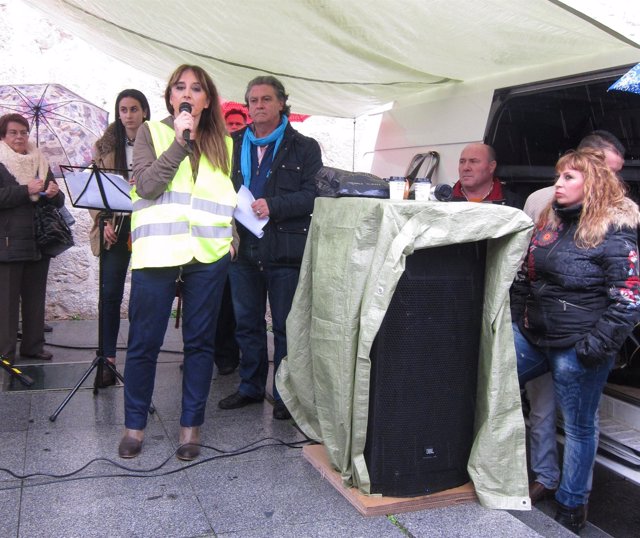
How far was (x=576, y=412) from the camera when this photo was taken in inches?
130

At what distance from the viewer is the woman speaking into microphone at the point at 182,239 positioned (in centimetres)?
324

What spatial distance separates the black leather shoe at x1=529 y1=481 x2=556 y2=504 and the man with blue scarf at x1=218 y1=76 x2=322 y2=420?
141 cm

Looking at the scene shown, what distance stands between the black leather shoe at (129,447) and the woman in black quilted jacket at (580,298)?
195 cm

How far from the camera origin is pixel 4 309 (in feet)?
16.7

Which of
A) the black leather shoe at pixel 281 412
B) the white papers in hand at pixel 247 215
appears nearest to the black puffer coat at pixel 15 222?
the white papers in hand at pixel 247 215

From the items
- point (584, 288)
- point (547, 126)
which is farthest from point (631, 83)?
point (547, 126)

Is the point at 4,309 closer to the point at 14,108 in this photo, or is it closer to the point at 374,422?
the point at 14,108

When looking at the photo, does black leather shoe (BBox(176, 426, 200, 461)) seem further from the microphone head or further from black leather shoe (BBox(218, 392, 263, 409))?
the microphone head

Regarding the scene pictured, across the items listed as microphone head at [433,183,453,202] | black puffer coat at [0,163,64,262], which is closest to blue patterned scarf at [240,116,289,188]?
microphone head at [433,183,453,202]

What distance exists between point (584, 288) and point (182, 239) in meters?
1.89

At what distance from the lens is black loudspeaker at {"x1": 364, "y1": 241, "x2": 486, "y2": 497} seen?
9.42 ft

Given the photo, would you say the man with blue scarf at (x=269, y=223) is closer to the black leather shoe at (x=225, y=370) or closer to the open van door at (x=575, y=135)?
the black leather shoe at (x=225, y=370)

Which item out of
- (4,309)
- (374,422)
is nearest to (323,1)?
(374,422)

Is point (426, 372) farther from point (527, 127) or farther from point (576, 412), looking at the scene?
point (527, 127)
